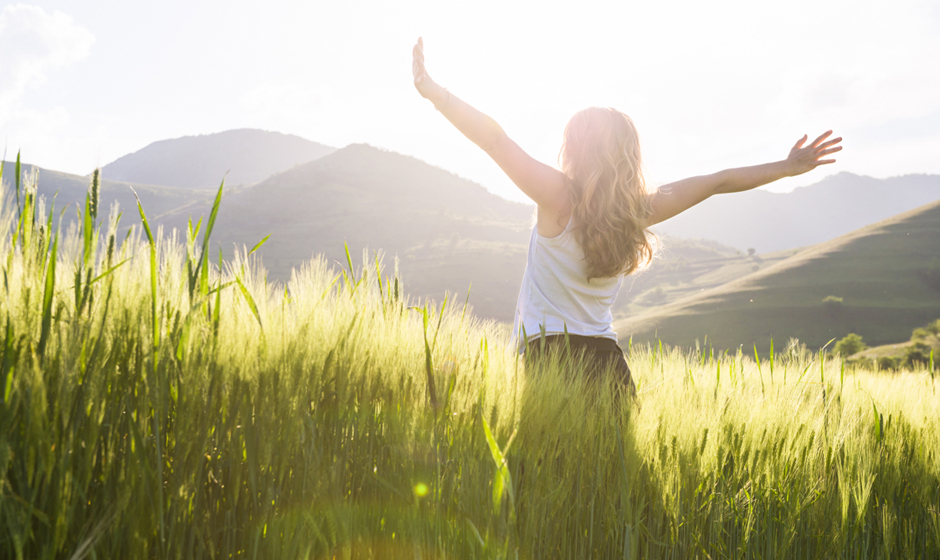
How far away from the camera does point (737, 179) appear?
277 centimetres

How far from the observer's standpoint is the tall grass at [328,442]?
87cm

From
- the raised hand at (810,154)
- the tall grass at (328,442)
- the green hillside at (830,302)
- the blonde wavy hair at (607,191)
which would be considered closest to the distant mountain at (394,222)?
the green hillside at (830,302)

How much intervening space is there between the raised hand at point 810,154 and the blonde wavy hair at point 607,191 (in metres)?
0.96

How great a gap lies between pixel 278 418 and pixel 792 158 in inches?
121

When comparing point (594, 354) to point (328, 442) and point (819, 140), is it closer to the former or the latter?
point (328, 442)

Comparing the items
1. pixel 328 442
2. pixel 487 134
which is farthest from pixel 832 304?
pixel 328 442

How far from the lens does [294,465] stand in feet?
3.56

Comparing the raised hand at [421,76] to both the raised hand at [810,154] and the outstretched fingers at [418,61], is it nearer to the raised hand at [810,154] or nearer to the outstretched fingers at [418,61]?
the outstretched fingers at [418,61]

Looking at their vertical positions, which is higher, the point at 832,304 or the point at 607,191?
the point at 607,191

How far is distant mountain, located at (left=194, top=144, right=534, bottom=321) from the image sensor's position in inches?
3907

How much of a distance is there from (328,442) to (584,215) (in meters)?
1.65

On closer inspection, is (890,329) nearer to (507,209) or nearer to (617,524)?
(617,524)

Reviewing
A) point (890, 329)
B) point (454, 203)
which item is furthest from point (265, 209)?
point (890, 329)

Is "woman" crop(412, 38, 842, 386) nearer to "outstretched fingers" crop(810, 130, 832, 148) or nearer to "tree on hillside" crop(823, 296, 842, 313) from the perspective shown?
"outstretched fingers" crop(810, 130, 832, 148)
